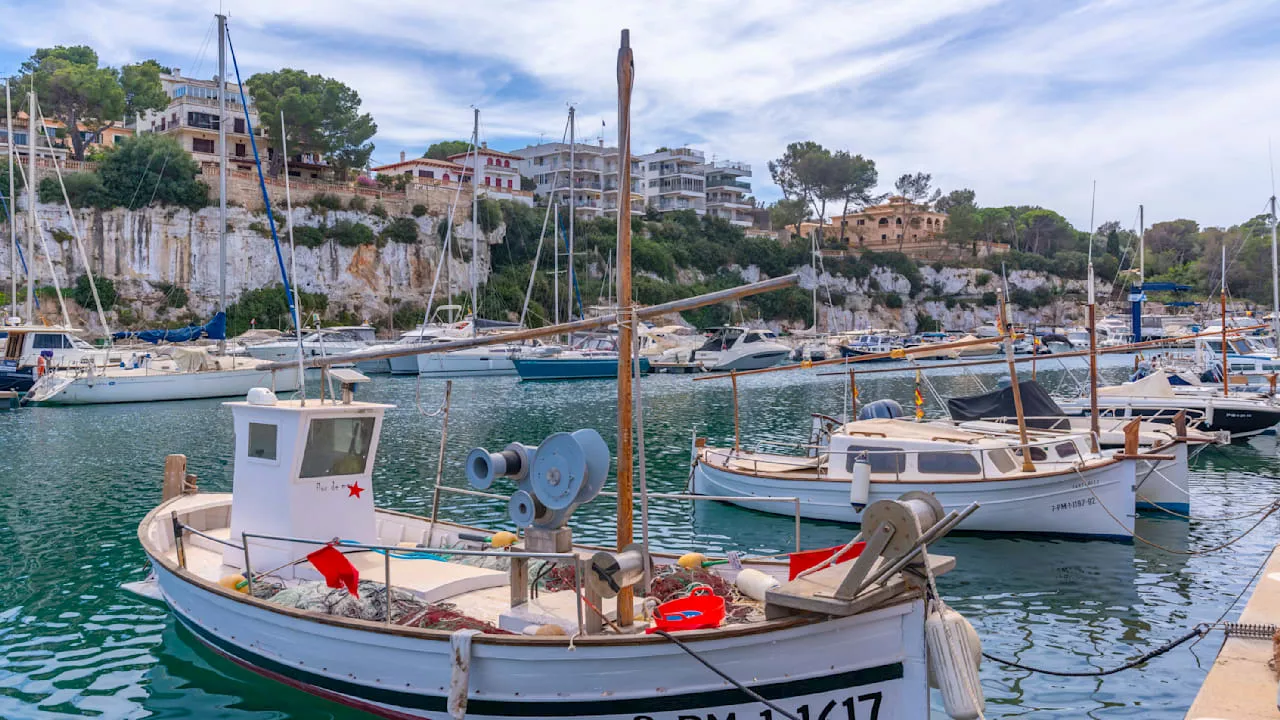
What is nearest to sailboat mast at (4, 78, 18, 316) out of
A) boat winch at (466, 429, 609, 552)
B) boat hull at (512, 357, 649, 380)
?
boat hull at (512, 357, 649, 380)

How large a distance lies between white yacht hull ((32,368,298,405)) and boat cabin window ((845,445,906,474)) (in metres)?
28.5

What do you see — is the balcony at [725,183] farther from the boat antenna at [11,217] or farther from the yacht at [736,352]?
the boat antenna at [11,217]

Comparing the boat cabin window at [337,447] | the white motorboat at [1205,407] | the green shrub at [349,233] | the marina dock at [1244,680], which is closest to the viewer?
the marina dock at [1244,680]

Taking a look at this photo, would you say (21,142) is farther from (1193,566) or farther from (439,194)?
(1193,566)

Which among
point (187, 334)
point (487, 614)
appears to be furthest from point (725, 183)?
point (487, 614)

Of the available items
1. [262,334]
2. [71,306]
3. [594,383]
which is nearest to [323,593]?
[594,383]

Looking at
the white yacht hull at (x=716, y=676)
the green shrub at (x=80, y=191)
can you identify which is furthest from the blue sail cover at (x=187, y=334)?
the white yacht hull at (x=716, y=676)

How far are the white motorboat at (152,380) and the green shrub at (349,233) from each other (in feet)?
94.5

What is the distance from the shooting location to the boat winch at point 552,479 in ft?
29.0

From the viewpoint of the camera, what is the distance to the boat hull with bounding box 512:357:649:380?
190 feet

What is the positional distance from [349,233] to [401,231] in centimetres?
461

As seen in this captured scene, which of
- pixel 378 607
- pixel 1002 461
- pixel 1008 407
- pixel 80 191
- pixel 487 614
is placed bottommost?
pixel 487 614

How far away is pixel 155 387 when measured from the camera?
4291 cm

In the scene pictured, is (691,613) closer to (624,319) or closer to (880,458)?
(624,319)
